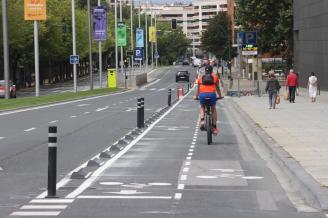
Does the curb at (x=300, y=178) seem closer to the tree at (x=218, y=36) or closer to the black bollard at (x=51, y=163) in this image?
the black bollard at (x=51, y=163)

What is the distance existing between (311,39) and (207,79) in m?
43.9

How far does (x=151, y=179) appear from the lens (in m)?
12.7

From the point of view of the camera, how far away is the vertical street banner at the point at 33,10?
49.5 meters

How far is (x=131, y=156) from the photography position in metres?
16.6

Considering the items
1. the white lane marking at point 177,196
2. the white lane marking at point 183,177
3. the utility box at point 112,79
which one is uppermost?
the white lane marking at point 177,196

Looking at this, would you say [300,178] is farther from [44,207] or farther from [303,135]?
[303,135]

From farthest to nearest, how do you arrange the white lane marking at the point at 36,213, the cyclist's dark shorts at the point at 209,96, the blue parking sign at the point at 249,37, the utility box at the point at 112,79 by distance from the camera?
1. the utility box at the point at 112,79
2. the blue parking sign at the point at 249,37
3. the cyclist's dark shorts at the point at 209,96
4. the white lane marking at the point at 36,213

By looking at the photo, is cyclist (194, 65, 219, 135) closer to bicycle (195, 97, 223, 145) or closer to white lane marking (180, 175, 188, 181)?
bicycle (195, 97, 223, 145)

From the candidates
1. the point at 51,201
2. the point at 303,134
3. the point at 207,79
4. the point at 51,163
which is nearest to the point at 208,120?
the point at 207,79

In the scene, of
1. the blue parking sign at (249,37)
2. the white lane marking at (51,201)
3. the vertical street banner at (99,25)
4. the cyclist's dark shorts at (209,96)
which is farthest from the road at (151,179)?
the vertical street banner at (99,25)

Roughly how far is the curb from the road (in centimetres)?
16

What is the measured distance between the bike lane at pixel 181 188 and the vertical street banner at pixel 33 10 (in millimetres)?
32170

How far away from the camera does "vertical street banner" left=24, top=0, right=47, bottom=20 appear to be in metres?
49.5

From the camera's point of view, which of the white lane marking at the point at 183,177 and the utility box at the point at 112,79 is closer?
the white lane marking at the point at 183,177
